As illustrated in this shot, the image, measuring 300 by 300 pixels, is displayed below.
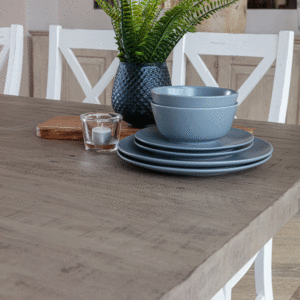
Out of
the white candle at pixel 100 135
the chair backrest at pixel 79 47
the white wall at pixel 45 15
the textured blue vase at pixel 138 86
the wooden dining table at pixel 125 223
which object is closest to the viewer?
the wooden dining table at pixel 125 223

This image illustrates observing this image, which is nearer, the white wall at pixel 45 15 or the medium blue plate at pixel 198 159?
the medium blue plate at pixel 198 159

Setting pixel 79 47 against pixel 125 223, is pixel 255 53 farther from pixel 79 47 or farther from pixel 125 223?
pixel 125 223

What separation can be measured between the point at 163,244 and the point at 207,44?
1.01 m

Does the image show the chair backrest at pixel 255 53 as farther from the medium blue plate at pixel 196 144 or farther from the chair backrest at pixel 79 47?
the medium blue plate at pixel 196 144

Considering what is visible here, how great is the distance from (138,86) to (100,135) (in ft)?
0.51

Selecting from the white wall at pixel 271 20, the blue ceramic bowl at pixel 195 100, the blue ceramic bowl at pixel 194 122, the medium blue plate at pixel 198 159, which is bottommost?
the medium blue plate at pixel 198 159

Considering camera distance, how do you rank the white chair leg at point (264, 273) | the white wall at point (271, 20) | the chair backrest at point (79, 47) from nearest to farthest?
1. the white chair leg at point (264, 273)
2. the chair backrest at point (79, 47)
3. the white wall at point (271, 20)

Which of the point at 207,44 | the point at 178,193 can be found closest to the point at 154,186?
the point at 178,193

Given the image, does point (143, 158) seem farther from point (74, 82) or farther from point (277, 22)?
point (74, 82)

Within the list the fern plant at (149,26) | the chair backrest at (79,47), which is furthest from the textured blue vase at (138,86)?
the chair backrest at (79,47)

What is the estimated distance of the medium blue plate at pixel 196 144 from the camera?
1.73 feet

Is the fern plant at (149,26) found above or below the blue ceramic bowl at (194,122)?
above

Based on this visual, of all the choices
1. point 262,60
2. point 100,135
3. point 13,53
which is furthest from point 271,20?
point 100,135

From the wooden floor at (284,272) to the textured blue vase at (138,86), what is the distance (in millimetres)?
962
